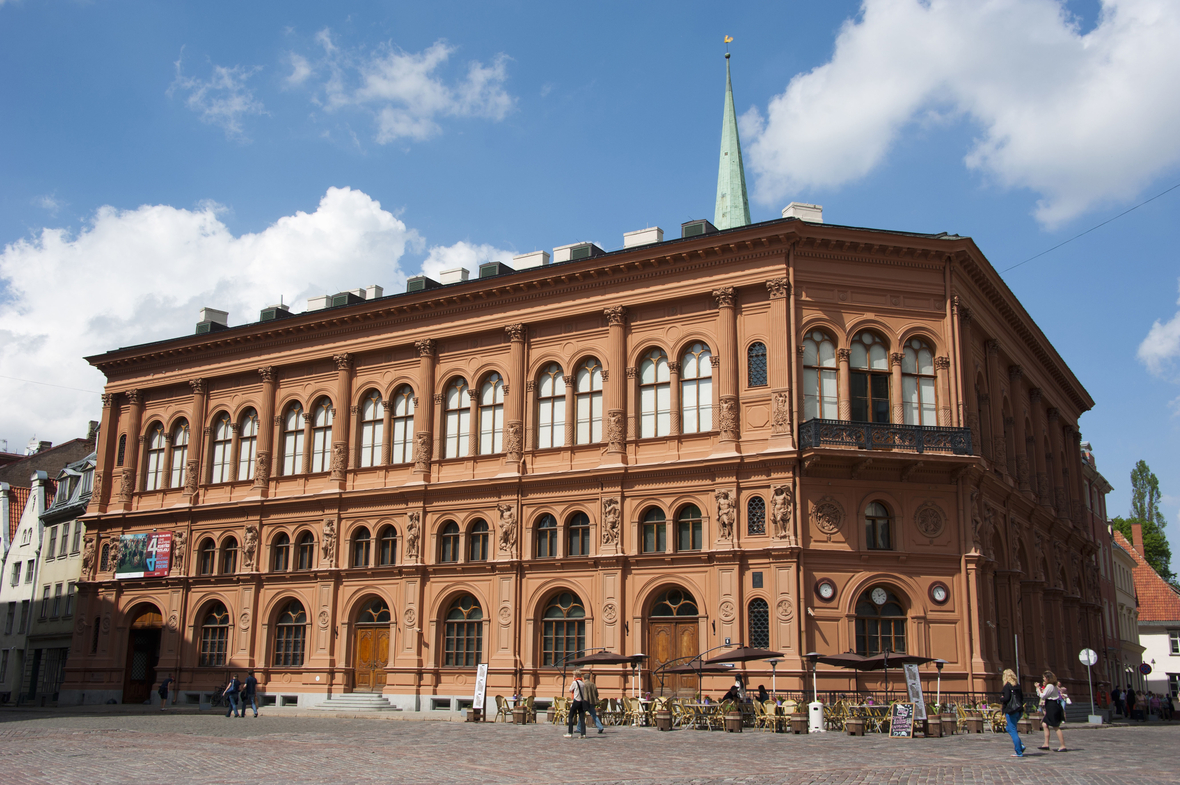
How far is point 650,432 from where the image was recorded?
38.9 m

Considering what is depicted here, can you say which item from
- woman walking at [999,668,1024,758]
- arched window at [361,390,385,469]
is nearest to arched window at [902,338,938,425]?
woman walking at [999,668,1024,758]

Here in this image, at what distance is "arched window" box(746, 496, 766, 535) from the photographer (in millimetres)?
35594

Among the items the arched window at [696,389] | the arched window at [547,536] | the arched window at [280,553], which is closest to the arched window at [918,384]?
the arched window at [696,389]

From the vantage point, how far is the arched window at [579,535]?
3891 cm

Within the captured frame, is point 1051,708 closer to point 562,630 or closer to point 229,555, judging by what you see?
point 562,630

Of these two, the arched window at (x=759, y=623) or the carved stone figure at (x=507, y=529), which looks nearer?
the arched window at (x=759, y=623)

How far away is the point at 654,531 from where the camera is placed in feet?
124

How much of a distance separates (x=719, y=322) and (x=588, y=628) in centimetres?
1203

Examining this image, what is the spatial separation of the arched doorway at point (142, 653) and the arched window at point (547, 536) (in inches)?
784

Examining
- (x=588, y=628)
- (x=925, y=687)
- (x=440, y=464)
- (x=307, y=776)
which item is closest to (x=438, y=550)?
(x=440, y=464)

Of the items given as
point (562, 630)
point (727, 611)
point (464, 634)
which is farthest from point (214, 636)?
point (727, 611)

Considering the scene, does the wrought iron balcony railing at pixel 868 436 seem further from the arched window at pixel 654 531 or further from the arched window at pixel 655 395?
the arched window at pixel 654 531

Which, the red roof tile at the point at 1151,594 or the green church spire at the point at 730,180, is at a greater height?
the green church spire at the point at 730,180

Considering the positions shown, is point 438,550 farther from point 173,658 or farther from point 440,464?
point 173,658
